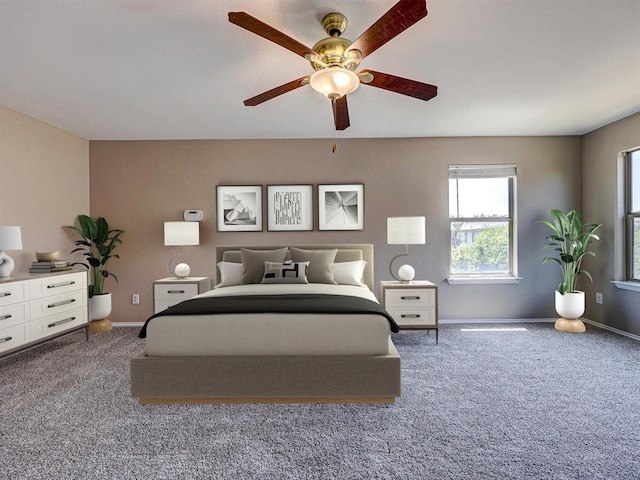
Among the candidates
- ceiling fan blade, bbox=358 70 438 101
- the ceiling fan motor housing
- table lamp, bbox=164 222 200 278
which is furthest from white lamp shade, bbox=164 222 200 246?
ceiling fan blade, bbox=358 70 438 101

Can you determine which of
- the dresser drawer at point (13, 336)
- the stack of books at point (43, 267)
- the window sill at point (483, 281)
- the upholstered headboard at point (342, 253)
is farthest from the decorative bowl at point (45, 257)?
the window sill at point (483, 281)

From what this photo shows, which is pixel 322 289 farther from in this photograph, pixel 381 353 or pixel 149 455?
pixel 149 455

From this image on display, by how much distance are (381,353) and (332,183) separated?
2779 mm

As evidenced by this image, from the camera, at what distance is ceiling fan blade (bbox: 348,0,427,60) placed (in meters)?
1.59

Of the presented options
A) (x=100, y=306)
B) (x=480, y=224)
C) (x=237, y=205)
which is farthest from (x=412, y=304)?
(x=100, y=306)

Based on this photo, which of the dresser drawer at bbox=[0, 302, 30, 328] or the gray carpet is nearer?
the gray carpet

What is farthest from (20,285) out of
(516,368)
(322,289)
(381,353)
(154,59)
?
(516,368)

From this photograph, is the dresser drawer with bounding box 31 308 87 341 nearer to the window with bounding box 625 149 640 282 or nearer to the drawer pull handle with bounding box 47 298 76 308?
the drawer pull handle with bounding box 47 298 76 308

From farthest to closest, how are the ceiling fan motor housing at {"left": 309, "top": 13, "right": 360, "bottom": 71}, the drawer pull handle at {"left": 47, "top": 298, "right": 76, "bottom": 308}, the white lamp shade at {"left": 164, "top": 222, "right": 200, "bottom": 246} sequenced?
the white lamp shade at {"left": 164, "top": 222, "right": 200, "bottom": 246} < the drawer pull handle at {"left": 47, "top": 298, "right": 76, "bottom": 308} < the ceiling fan motor housing at {"left": 309, "top": 13, "right": 360, "bottom": 71}

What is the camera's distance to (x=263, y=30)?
71.1 inches

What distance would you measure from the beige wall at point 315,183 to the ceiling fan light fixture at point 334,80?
8.83 ft

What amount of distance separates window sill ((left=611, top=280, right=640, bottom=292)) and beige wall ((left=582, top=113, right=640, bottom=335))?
0.17ft

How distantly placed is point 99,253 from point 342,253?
3.02 meters

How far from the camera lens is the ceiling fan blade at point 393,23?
1590 millimetres
